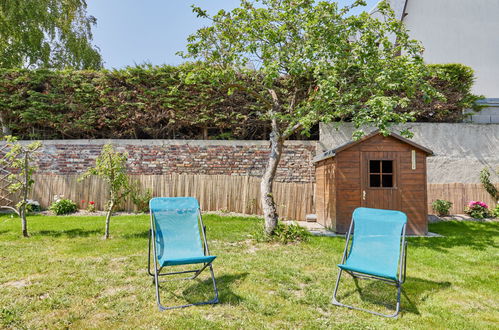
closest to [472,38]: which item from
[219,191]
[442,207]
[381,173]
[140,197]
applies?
[442,207]

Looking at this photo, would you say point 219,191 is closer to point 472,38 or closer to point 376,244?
point 376,244

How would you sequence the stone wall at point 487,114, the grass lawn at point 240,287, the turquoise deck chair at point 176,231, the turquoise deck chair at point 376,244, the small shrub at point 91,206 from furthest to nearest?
the stone wall at point 487,114 → the small shrub at point 91,206 → the turquoise deck chair at point 176,231 → the turquoise deck chair at point 376,244 → the grass lawn at point 240,287

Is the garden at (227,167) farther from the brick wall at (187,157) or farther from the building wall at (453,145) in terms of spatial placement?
the building wall at (453,145)

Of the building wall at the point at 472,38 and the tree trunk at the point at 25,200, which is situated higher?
the building wall at the point at 472,38

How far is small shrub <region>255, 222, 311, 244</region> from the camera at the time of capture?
6.62 m

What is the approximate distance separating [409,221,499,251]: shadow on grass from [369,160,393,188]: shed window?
146 cm

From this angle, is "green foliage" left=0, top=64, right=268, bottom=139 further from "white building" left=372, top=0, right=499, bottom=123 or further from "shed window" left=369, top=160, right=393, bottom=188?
"white building" left=372, top=0, right=499, bottom=123

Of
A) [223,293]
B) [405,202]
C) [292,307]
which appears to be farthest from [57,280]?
[405,202]

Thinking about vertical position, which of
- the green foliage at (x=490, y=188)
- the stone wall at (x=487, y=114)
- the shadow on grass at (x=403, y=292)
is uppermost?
the stone wall at (x=487, y=114)

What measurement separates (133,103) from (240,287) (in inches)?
347

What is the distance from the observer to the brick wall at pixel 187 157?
1089 cm

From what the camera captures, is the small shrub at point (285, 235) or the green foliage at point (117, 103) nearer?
the small shrub at point (285, 235)

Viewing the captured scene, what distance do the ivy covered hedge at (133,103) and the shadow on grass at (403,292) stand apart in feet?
25.0

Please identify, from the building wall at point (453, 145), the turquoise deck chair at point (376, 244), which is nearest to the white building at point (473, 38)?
the building wall at point (453, 145)
